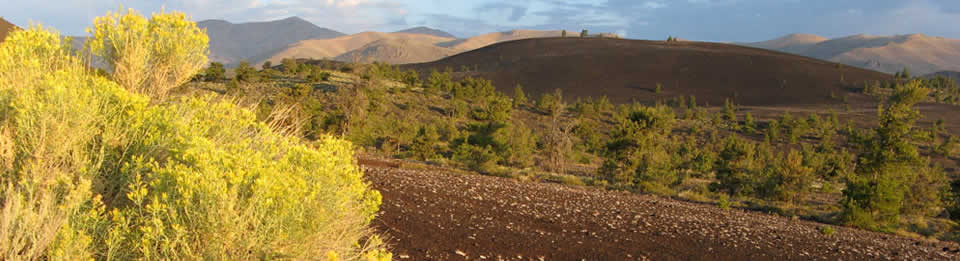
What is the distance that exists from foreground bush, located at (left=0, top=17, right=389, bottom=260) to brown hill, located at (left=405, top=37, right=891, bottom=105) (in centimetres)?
7227

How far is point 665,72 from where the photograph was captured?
8462 centimetres

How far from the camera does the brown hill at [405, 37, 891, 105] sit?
71.5 metres

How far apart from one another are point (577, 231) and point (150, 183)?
710 centimetres

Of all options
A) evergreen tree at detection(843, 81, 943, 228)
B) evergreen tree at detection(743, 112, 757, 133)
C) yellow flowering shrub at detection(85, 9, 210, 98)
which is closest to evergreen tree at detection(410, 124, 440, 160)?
evergreen tree at detection(843, 81, 943, 228)

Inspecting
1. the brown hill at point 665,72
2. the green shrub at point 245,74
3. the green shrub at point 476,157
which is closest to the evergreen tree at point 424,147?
the green shrub at point 476,157

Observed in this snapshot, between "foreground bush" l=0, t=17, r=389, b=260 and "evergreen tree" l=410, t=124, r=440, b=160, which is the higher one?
"foreground bush" l=0, t=17, r=389, b=260

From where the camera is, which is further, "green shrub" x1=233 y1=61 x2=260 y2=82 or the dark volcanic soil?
"green shrub" x1=233 y1=61 x2=260 y2=82

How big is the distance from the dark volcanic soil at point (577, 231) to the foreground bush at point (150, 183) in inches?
106

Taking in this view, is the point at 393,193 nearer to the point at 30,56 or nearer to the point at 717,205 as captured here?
the point at 30,56

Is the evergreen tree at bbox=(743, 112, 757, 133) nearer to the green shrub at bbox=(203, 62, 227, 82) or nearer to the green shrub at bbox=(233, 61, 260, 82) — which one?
the green shrub at bbox=(233, 61, 260, 82)

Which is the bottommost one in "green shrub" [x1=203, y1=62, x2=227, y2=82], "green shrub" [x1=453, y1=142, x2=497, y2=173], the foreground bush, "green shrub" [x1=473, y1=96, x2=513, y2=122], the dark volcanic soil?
"green shrub" [x1=453, y1=142, x2=497, y2=173]

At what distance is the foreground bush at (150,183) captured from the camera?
264cm

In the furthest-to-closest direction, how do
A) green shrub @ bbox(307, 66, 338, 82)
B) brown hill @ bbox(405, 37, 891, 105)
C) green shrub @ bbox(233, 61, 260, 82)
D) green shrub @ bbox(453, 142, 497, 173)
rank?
brown hill @ bbox(405, 37, 891, 105)
green shrub @ bbox(307, 66, 338, 82)
green shrub @ bbox(233, 61, 260, 82)
green shrub @ bbox(453, 142, 497, 173)

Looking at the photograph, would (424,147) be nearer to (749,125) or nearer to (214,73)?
(214,73)
